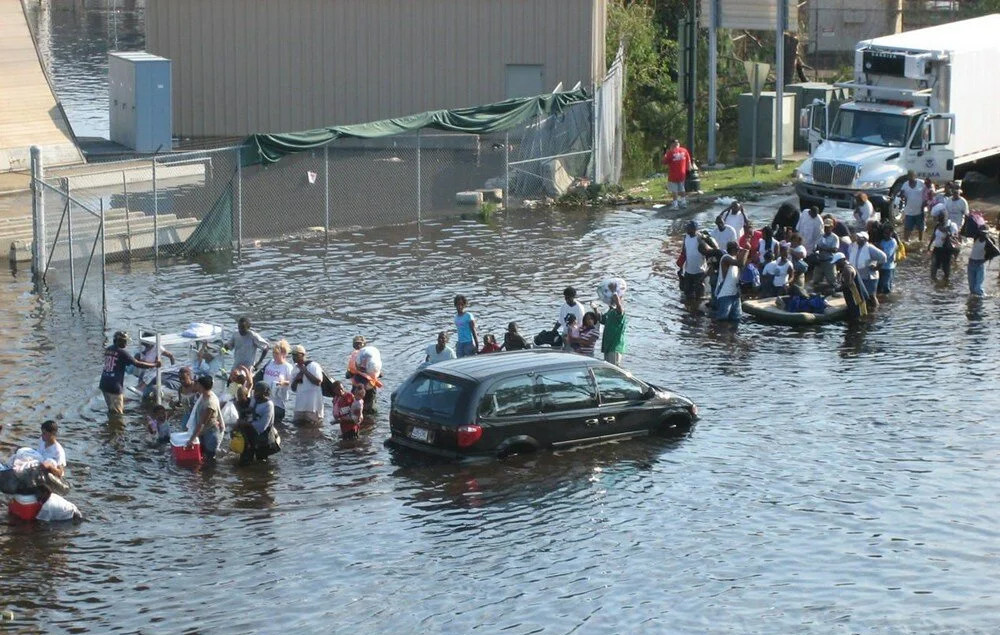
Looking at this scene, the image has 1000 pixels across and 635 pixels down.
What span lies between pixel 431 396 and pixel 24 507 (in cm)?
474

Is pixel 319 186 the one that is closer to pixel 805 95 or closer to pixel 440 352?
pixel 805 95

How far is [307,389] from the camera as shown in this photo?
19125 mm

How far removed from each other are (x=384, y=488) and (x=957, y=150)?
2294 centimetres

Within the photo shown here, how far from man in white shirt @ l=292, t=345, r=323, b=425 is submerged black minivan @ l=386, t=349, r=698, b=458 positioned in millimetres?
1397

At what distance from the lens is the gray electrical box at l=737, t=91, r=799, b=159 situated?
1673 inches

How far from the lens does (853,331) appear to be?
81.4 ft

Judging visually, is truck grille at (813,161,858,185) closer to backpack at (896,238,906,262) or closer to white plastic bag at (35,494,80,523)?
backpack at (896,238,906,262)

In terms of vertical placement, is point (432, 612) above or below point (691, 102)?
below

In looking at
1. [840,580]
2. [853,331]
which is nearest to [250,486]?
[840,580]

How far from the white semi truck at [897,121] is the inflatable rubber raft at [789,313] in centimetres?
856

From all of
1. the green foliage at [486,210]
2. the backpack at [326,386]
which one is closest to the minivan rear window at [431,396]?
the backpack at [326,386]

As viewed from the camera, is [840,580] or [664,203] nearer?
[840,580]

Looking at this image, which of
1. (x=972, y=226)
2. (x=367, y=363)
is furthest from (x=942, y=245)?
(x=367, y=363)

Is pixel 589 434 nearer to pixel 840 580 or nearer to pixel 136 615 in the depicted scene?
pixel 840 580
